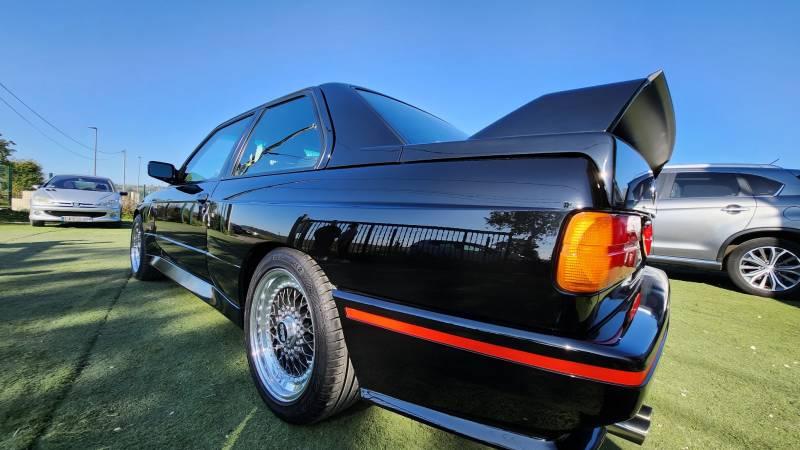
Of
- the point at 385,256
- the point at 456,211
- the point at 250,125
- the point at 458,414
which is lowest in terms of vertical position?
the point at 458,414

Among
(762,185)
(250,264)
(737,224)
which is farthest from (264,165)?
(762,185)

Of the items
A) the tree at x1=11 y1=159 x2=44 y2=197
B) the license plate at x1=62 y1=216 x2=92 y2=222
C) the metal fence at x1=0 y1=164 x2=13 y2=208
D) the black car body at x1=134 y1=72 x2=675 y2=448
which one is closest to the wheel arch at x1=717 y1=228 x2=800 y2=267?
the black car body at x1=134 y1=72 x2=675 y2=448

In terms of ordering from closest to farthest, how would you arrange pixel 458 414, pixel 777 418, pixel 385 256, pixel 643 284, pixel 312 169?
pixel 458 414 → pixel 385 256 → pixel 643 284 → pixel 312 169 → pixel 777 418

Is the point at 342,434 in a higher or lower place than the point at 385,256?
lower

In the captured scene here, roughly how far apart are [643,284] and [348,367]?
111 centimetres

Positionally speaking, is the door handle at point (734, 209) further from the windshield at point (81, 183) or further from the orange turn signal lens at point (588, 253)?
the windshield at point (81, 183)

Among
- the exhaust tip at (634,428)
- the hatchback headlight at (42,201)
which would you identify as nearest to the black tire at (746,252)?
the exhaust tip at (634,428)

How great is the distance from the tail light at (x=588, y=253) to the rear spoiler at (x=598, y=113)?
28 centimetres

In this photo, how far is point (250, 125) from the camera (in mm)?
2262

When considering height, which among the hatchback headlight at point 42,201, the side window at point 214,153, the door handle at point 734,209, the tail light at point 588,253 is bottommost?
the tail light at point 588,253

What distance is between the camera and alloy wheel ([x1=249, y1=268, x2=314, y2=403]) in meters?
1.48

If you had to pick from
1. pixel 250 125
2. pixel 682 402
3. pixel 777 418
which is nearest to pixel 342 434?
pixel 682 402

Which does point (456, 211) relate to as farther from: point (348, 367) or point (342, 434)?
point (342, 434)

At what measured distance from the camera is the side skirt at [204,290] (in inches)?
72.1
